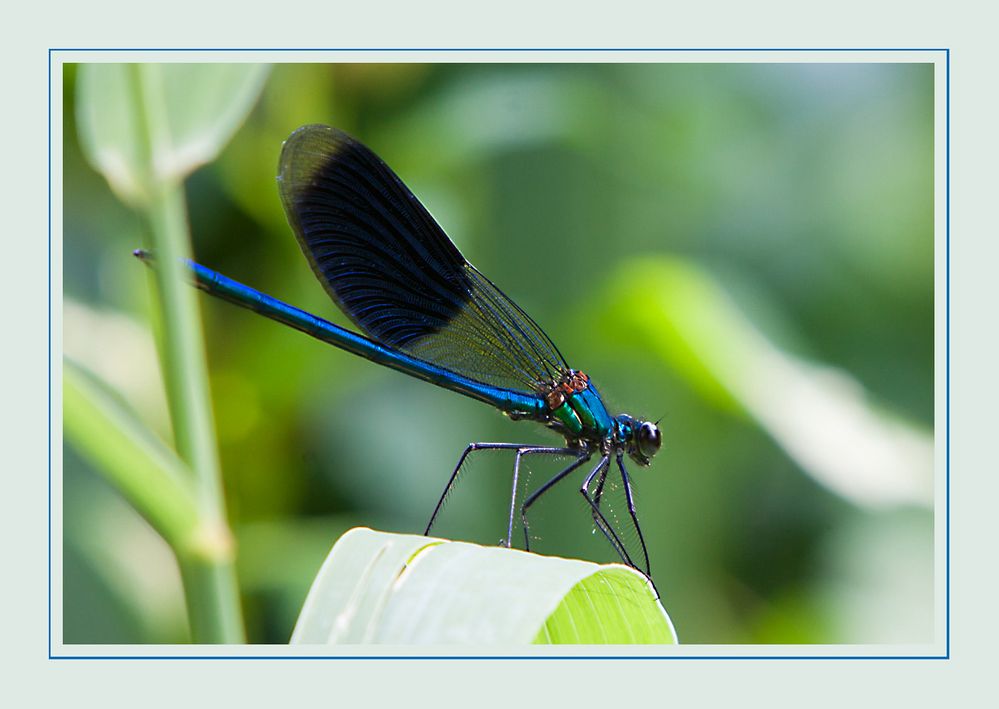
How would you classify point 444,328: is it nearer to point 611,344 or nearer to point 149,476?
point 611,344

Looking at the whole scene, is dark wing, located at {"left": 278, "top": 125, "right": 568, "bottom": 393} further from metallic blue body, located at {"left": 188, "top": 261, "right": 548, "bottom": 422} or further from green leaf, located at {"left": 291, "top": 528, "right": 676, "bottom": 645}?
green leaf, located at {"left": 291, "top": 528, "right": 676, "bottom": 645}

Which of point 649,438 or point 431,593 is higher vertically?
point 649,438

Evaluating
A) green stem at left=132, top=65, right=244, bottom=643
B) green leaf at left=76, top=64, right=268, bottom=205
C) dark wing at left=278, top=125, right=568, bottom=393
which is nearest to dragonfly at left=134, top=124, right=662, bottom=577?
dark wing at left=278, top=125, right=568, bottom=393

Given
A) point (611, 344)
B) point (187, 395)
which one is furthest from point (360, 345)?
point (611, 344)

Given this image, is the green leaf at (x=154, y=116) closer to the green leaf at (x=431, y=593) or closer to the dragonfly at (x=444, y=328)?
the dragonfly at (x=444, y=328)

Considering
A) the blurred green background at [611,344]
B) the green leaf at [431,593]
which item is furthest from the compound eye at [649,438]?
the green leaf at [431,593]

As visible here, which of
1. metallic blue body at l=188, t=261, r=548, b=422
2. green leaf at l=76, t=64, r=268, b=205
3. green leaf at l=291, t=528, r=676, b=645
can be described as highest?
green leaf at l=76, t=64, r=268, b=205

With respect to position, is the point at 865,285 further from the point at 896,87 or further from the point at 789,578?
the point at 789,578
